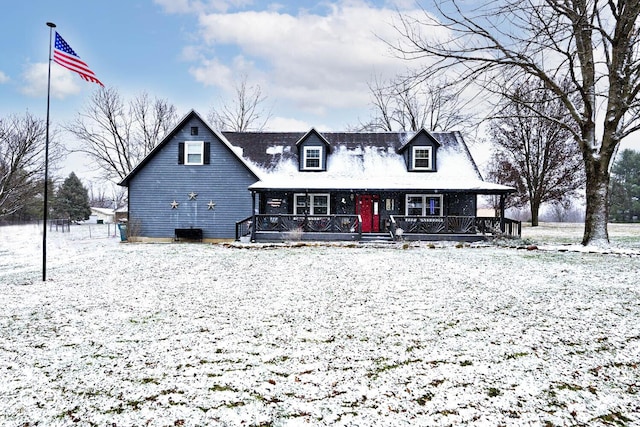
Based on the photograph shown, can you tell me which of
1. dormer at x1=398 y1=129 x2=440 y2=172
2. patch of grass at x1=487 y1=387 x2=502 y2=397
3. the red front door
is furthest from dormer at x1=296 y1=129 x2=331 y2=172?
patch of grass at x1=487 y1=387 x2=502 y2=397

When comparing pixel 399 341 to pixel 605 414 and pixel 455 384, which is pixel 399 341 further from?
pixel 605 414

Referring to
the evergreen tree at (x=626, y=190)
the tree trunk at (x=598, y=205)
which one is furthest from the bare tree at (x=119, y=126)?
the evergreen tree at (x=626, y=190)

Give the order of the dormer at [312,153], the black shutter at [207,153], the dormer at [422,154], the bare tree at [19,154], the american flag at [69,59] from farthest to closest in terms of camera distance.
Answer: the bare tree at [19,154] < the dormer at [312,153] < the dormer at [422,154] < the black shutter at [207,153] < the american flag at [69,59]

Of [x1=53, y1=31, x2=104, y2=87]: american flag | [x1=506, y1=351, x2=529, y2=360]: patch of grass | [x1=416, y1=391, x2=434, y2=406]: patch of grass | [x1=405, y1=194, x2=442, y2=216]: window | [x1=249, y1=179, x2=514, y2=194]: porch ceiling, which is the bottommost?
[x1=416, y1=391, x2=434, y2=406]: patch of grass

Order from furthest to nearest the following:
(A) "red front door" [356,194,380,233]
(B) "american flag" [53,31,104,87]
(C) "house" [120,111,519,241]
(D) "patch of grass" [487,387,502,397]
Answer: (A) "red front door" [356,194,380,233]
(C) "house" [120,111,519,241]
(B) "american flag" [53,31,104,87]
(D) "patch of grass" [487,387,502,397]

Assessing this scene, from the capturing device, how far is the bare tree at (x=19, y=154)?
25.1 m

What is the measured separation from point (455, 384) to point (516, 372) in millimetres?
792

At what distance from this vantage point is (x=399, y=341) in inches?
171

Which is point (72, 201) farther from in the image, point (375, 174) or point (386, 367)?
point (386, 367)

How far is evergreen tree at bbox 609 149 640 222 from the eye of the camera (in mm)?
48109

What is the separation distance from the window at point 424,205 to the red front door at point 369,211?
5.44ft

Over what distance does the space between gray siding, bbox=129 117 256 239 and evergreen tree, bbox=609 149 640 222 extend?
5478 centimetres

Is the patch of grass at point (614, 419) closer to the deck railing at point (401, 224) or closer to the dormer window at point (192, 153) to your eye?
the deck railing at point (401, 224)

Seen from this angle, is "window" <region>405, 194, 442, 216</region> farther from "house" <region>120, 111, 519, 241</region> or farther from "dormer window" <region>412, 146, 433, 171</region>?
"dormer window" <region>412, 146, 433, 171</region>
